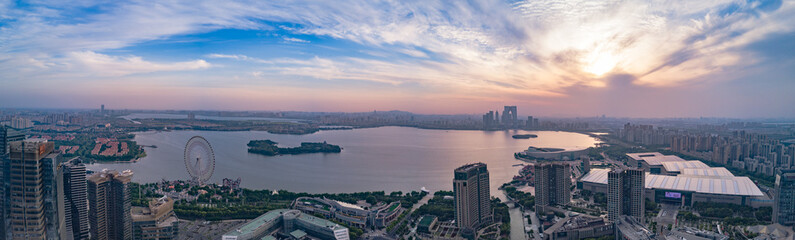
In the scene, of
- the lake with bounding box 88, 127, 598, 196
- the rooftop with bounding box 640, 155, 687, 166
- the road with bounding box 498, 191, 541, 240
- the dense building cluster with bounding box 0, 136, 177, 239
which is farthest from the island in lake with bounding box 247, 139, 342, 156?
the rooftop with bounding box 640, 155, 687, 166

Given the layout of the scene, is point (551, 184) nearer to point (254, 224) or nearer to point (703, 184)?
point (703, 184)

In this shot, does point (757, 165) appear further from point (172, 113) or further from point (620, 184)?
point (172, 113)

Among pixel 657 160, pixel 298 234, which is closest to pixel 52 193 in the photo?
pixel 298 234

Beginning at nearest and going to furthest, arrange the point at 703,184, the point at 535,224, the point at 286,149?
the point at 535,224, the point at 703,184, the point at 286,149

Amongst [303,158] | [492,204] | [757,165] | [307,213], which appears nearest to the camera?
[307,213]

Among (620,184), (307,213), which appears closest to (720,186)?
(620,184)

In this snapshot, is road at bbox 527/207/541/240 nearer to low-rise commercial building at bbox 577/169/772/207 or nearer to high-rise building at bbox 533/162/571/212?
high-rise building at bbox 533/162/571/212

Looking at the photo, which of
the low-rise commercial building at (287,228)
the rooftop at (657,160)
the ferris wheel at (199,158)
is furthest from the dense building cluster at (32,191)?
the rooftop at (657,160)
